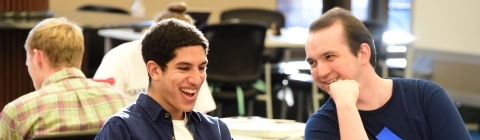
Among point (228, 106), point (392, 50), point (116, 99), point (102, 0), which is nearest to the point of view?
point (116, 99)

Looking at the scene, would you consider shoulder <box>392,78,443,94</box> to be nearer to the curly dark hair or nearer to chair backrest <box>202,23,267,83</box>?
the curly dark hair

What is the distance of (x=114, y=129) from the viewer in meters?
2.00

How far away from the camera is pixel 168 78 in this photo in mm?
2100

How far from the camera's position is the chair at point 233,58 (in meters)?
5.88

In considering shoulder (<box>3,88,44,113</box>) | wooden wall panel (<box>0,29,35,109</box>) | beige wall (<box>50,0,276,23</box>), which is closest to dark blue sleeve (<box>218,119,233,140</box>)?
shoulder (<box>3,88,44,113</box>)

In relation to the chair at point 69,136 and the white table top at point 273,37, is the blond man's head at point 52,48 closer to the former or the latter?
the chair at point 69,136

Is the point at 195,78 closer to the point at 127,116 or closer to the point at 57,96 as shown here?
the point at 127,116

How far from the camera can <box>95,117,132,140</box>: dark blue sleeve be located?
1994 millimetres

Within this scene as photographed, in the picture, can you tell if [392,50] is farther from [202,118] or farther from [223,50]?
[202,118]

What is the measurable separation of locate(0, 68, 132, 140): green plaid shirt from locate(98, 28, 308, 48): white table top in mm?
2552

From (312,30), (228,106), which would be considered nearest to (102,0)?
(228,106)

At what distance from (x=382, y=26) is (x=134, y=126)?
16.1 ft

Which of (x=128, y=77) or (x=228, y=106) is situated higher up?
(x=128, y=77)

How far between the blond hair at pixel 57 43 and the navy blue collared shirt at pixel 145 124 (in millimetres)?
869
